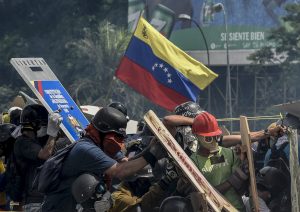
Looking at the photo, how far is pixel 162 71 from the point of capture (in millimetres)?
12664

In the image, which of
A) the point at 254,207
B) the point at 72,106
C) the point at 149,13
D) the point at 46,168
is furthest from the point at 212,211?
the point at 149,13

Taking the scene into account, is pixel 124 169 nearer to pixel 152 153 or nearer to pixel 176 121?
pixel 152 153

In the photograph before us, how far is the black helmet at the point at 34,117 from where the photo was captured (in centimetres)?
819

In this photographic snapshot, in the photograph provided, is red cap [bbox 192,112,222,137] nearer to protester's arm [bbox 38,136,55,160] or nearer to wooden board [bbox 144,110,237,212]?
wooden board [bbox 144,110,237,212]

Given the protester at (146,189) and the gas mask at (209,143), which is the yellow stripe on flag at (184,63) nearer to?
the protester at (146,189)

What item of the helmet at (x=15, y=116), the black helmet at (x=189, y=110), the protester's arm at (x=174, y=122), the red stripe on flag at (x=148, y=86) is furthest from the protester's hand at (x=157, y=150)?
the red stripe on flag at (x=148, y=86)

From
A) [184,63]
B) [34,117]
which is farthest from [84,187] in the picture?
[184,63]

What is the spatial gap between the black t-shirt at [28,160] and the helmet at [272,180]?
167cm

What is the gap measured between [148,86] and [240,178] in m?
5.98

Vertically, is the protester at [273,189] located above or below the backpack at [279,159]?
below

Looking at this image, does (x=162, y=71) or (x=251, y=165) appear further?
(x=162, y=71)

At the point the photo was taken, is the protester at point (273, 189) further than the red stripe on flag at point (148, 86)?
No

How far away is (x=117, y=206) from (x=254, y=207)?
1.10 meters

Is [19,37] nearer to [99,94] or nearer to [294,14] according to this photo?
[99,94]
